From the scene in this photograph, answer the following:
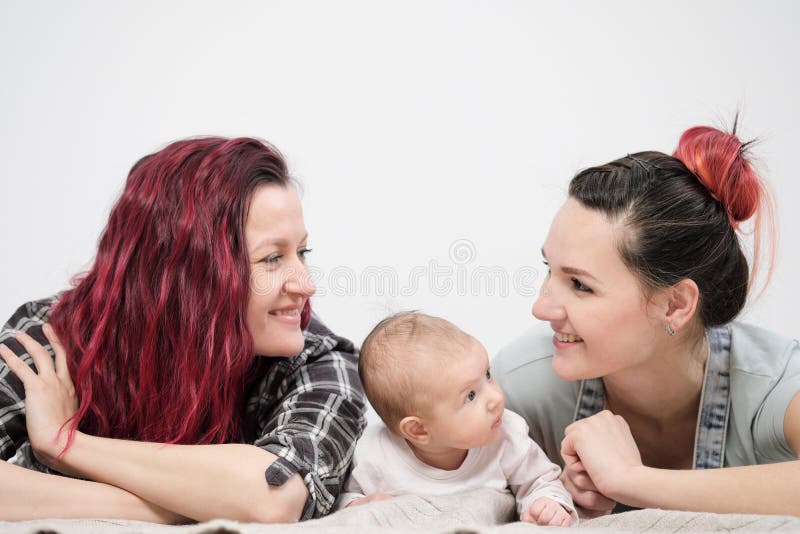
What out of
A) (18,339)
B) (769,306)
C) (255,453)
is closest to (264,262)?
(255,453)

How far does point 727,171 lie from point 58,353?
5.48 ft

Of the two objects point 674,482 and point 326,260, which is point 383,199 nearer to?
point 326,260

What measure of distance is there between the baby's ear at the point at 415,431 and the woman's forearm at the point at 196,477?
308 millimetres

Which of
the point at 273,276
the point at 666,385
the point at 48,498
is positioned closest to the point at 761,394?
the point at 666,385

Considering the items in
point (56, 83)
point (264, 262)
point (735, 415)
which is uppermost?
point (56, 83)

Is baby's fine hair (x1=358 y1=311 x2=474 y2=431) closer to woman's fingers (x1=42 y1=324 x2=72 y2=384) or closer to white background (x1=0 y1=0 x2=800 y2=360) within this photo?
woman's fingers (x1=42 y1=324 x2=72 y2=384)

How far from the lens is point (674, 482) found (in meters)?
1.87

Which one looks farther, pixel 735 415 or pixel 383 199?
pixel 383 199

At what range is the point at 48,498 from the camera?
1.82m

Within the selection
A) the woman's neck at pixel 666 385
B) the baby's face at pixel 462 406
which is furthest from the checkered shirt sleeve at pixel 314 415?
the woman's neck at pixel 666 385

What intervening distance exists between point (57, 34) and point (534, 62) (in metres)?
2.07

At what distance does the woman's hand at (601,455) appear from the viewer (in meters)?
1.93

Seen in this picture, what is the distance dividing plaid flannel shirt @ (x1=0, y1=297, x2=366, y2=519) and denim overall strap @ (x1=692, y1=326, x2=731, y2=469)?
2.85ft

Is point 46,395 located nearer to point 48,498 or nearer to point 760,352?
point 48,498
